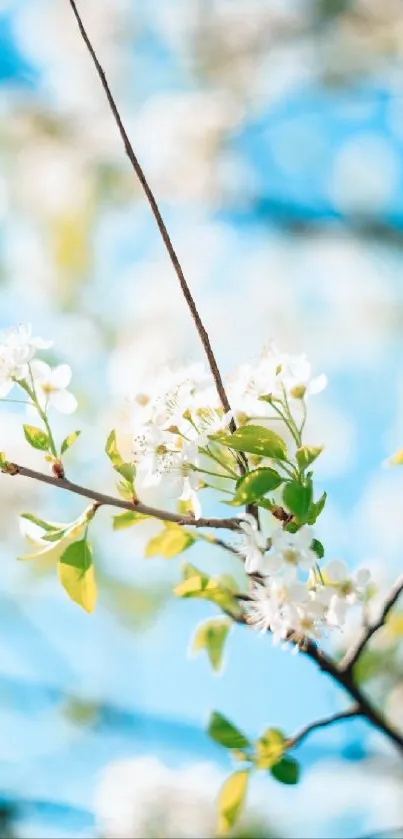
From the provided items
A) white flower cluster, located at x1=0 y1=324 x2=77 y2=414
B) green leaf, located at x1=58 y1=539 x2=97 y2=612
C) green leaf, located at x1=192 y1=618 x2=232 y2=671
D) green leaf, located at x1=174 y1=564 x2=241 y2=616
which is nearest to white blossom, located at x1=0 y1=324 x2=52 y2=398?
white flower cluster, located at x1=0 y1=324 x2=77 y2=414

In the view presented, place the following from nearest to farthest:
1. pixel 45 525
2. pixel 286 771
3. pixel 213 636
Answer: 1. pixel 45 525
2. pixel 286 771
3. pixel 213 636

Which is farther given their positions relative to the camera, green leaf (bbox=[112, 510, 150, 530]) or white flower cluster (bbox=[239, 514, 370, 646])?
green leaf (bbox=[112, 510, 150, 530])

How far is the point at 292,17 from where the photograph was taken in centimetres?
256

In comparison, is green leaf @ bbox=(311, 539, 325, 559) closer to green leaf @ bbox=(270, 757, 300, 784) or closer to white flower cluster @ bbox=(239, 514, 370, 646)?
white flower cluster @ bbox=(239, 514, 370, 646)

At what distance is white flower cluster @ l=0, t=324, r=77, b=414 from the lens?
657mm

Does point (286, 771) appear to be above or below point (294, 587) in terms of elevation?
below

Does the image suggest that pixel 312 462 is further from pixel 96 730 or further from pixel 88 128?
pixel 88 128

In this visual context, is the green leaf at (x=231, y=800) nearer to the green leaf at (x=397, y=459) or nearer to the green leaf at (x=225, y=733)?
the green leaf at (x=225, y=733)

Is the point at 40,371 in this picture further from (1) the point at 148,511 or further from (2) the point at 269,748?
(2) the point at 269,748

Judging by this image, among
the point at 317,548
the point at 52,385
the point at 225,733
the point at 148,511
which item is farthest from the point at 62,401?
the point at 225,733

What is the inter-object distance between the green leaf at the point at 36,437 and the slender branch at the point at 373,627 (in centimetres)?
26

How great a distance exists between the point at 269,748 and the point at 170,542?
0.61ft

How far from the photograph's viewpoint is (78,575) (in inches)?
26.5

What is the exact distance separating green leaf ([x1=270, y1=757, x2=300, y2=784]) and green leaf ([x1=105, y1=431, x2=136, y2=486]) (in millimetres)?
294
